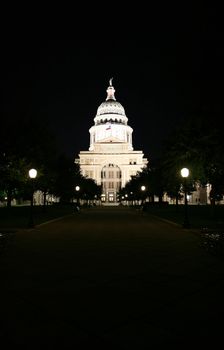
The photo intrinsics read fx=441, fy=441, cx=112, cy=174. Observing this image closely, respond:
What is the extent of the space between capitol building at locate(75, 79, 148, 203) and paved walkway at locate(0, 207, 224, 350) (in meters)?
156

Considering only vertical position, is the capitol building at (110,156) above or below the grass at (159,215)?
above

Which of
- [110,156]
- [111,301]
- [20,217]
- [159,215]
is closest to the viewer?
[111,301]

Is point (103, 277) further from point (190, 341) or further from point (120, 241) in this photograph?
point (120, 241)

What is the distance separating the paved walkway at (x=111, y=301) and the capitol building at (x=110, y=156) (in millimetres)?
155750

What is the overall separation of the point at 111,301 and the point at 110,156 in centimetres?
16670

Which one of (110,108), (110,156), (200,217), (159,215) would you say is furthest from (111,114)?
(200,217)

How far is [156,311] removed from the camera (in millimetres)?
7016

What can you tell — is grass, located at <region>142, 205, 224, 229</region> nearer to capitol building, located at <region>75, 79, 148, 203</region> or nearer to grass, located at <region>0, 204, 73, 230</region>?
grass, located at <region>0, 204, 73, 230</region>

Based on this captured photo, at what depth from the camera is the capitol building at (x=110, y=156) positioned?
173m

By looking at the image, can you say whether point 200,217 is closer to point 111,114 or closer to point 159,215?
point 159,215

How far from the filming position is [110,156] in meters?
174

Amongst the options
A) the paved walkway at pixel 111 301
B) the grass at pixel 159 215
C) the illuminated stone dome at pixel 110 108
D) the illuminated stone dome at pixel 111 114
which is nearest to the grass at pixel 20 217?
the grass at pixel 159 215

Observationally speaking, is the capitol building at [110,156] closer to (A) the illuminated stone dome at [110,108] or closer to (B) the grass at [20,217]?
(A) the illuminated stone dome at [110,108]

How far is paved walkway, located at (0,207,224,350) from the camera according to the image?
585cm
